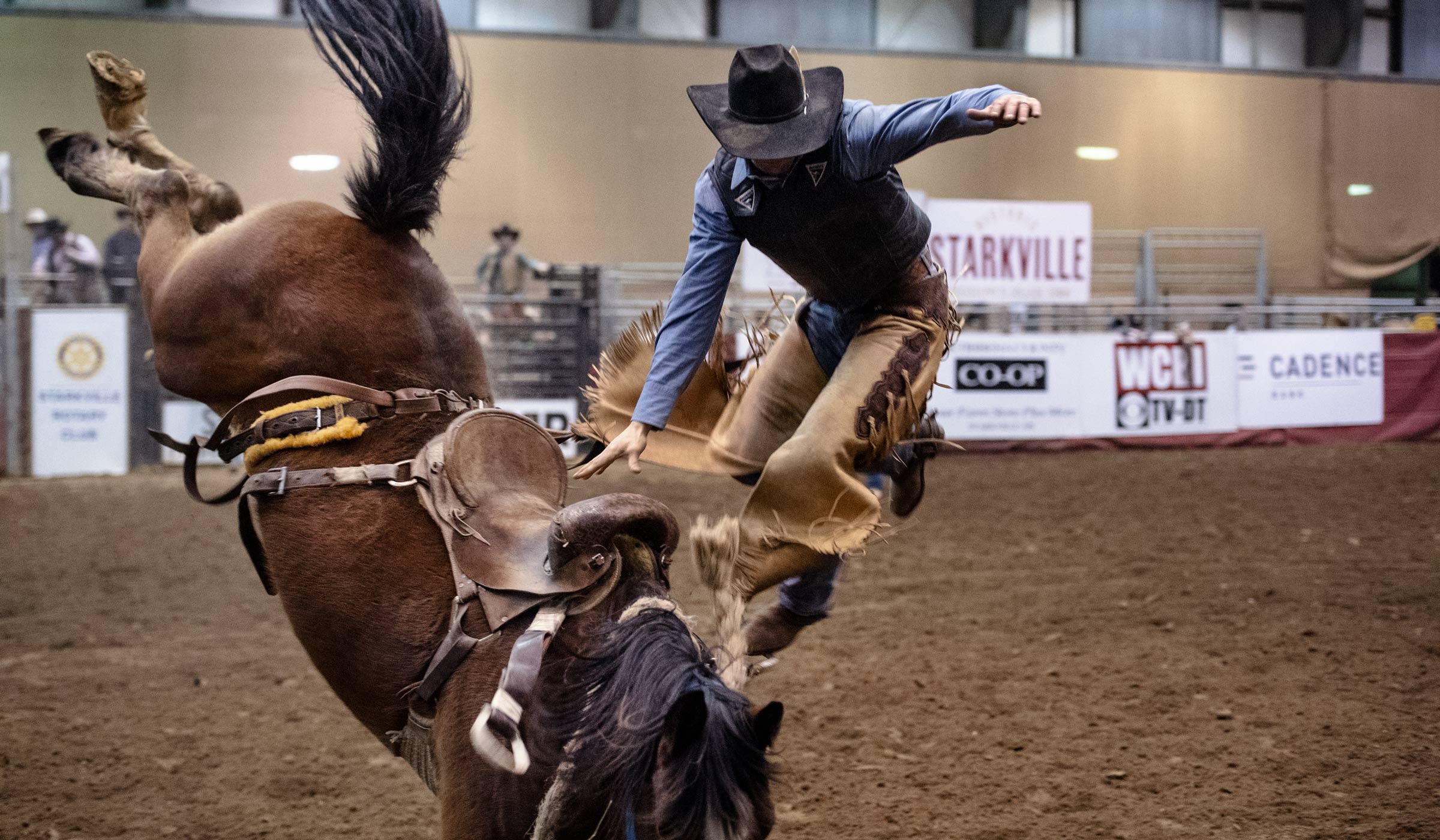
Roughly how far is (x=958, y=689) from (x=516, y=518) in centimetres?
271

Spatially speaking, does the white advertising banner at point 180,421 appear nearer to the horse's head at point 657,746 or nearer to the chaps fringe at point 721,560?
the chaps fringe at point 721,560

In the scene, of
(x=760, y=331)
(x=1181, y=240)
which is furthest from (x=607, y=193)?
(x=760, y=331)

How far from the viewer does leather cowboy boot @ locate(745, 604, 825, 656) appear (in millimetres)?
3146

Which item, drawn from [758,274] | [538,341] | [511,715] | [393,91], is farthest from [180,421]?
[511,715]

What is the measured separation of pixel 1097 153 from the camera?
53.1ft

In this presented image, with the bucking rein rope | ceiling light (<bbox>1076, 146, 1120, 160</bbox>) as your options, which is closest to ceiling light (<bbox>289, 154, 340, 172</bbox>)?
ceiling light (<bbox>1076, 146, 1120, 160</bbox>)

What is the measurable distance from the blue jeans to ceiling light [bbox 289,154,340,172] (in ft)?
38.9

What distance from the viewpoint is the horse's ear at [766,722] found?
187 cm

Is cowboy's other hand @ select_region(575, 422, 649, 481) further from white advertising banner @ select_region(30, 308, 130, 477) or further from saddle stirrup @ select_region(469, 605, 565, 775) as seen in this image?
white advertising banner @ select_region(30, 308, 130, 477)

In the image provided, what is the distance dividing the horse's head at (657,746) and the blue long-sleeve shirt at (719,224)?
28.7 inches

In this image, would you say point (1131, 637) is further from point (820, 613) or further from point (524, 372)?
point (524, 372)

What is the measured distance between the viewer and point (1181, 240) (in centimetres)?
1616

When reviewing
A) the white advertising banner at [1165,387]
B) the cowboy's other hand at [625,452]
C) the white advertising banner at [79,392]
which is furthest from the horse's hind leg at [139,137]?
the white advertising banner at [1165,387]

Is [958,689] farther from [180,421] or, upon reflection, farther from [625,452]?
[180,421]
